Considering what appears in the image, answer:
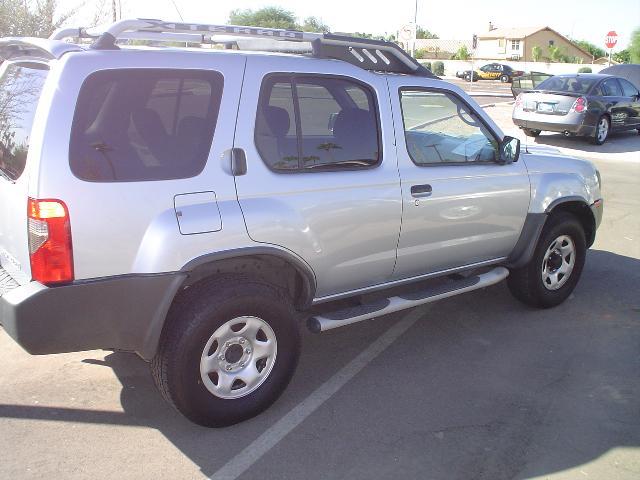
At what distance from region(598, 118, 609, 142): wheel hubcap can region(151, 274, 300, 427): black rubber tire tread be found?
13.2 meters

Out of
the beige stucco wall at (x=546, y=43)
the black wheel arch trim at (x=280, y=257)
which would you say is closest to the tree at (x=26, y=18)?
the black wheel arch trim at (x=280, y=257)

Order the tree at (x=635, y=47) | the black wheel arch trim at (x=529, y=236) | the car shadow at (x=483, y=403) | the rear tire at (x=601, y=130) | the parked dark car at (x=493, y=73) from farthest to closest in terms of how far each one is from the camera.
A: the tree at (x=635, y=47) < the parked dark car at (x=493, y=73) < the rear tire at (x=601, y=130) < the black wheel arch trim at (x=529, y=236) < the car shadow at (x=483, y=403)

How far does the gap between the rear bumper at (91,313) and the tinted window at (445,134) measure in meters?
1.93

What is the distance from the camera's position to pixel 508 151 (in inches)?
182

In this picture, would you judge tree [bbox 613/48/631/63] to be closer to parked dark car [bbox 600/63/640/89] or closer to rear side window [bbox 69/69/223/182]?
parked dark car [bbox 600/63/640/89]

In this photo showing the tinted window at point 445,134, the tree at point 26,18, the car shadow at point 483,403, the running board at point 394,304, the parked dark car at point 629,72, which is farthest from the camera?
the parked dark car at point 629,72

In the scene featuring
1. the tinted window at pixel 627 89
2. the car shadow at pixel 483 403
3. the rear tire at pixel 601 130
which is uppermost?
the tinted window at pixel 627 89

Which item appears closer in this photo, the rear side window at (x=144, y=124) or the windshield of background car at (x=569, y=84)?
the rear side window at (x=144, y=124)

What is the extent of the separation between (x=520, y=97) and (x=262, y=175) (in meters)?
13.0

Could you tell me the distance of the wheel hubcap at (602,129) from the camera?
14651 millimetres

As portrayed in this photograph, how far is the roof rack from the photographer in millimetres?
3480

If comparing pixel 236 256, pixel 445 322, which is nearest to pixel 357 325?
pixel 445 322

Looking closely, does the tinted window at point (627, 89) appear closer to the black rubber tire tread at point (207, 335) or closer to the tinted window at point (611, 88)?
the tinted window at point (611, 88)

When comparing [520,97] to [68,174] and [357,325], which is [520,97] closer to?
[357,325]
